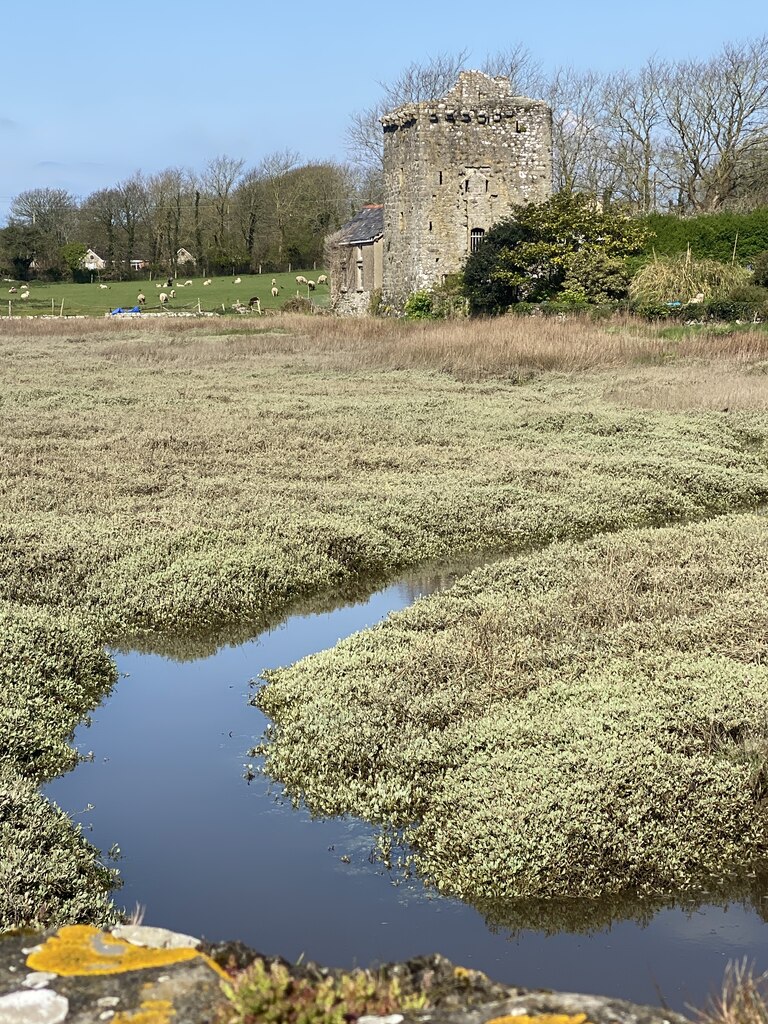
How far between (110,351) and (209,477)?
1837 centimetres

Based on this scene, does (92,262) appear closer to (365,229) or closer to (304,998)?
(365,229)

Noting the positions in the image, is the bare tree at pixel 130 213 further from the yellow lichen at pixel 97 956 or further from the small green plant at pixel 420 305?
the yellow lichen at pixel 97 956

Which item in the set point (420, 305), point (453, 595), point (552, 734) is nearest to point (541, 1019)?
point (552, 734)

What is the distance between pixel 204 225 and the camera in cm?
8269

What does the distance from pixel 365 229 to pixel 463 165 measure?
7666 mm

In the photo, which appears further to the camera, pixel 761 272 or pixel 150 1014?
pixel 761 272

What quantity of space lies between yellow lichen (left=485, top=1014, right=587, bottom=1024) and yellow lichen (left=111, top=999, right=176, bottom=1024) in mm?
782

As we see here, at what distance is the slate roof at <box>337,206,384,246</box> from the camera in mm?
46969

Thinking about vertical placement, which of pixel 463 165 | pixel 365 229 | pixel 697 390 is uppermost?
pixel 463 165

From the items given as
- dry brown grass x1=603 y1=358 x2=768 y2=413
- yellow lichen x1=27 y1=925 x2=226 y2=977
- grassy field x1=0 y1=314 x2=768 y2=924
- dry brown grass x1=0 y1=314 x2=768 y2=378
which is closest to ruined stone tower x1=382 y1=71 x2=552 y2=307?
dry brown grass x1=0 y1=314 x2=768 y2=378

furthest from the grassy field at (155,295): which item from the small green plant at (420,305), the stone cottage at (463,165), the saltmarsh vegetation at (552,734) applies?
the saltmarsh vegetation at (552,734)

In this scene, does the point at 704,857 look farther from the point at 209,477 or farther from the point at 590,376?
the point at 590,376

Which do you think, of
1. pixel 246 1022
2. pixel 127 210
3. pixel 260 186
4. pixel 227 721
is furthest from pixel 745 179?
pixel 246 1022

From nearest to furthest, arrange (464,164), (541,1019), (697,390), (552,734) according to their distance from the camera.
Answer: (541,1019) < (552,734) < (697,390) < (464,164)
